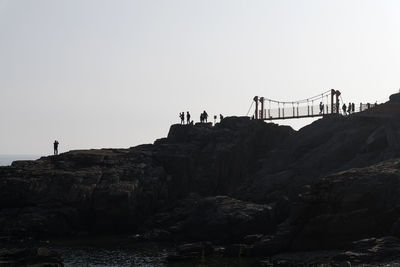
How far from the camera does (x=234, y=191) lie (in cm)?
7381

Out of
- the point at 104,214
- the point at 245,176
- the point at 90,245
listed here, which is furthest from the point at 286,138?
the point at 90,245

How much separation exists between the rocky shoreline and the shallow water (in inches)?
72.9

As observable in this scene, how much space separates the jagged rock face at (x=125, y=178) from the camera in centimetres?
6838

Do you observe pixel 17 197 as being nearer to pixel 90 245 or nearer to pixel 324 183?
pixel 90 245

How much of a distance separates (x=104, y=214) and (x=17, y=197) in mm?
10010

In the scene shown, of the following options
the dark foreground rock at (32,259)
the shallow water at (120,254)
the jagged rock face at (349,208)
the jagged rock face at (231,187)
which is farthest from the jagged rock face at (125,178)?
the jagged rock face at (349,208)

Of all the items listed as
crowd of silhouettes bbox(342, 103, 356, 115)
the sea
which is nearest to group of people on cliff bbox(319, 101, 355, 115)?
crowd of silhouettes bbox(342, 103, 356, 115)

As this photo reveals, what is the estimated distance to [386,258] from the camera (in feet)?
141

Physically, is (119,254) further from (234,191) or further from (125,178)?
(234,191)

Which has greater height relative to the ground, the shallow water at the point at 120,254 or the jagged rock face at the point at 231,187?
the jagged rock face at the point at 231,187

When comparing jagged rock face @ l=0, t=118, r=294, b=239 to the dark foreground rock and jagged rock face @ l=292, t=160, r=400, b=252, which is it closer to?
the dark foreground rock

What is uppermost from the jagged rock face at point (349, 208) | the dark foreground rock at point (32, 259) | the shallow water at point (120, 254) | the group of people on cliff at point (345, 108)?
the group of people on cliff at point (345, 108)

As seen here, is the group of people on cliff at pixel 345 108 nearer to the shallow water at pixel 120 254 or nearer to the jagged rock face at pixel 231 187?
the jagged rock face at pixel 231 187

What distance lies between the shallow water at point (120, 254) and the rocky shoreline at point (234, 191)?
6.07 feet
